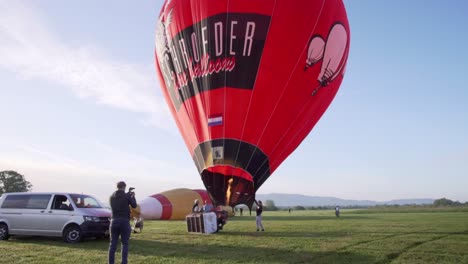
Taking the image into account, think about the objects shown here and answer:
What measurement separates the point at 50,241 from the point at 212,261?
762 cm

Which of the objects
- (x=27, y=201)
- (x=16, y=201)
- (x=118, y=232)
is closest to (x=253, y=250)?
(x=118, y=232)

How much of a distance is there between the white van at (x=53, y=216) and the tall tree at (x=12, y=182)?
44669 mm

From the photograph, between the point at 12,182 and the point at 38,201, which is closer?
the point at 38,201

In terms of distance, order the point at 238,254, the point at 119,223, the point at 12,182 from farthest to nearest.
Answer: the point at 12,182 < the point at 238,254 < the point at 119,223

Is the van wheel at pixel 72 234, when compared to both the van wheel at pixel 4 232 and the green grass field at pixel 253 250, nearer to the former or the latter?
the green grass field at pixel 253 250

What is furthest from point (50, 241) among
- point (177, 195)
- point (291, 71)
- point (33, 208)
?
point (177, 195)

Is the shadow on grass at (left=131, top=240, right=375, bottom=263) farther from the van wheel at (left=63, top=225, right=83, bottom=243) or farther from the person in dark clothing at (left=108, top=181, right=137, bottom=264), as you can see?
the van wheel at (left=63, top=225, right=83, bottom=243)

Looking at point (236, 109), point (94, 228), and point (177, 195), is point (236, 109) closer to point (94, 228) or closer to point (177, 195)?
point (94, 228)

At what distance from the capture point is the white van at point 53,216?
14570mm

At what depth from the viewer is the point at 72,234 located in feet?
47.7

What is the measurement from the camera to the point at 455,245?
1324 cm

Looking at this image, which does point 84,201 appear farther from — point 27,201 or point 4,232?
point 4,232

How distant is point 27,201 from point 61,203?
1.42 metres

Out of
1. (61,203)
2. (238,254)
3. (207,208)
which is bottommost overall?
(238,254)
